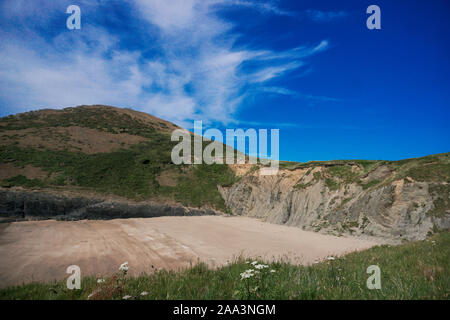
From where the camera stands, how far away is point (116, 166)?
38.9 meters

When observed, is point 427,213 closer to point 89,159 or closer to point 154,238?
point 154,238

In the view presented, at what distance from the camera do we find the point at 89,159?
38969 millimetres

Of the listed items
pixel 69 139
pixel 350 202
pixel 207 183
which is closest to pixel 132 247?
pixel 350 202

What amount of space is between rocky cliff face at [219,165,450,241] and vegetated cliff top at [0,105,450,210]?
2.66 feet

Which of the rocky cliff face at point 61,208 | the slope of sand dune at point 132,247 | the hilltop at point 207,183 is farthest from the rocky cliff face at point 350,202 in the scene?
the rocky cliff face at point 61,208

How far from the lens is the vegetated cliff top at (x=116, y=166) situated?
2632 centimetres

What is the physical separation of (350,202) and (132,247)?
759 inches

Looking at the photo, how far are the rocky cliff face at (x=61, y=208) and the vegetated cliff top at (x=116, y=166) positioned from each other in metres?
3.45

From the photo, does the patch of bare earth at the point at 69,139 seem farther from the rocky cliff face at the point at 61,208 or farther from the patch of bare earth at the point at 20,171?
the rocky cliff face at the point at 61,208

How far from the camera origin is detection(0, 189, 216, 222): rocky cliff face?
23.9 metres

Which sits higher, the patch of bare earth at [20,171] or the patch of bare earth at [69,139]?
the patch of bare earth at [69,139]

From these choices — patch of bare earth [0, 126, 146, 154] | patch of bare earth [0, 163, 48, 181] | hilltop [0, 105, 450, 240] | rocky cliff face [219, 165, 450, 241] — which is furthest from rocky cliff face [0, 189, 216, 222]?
patch of bare earth [0, 126, 146, 154]

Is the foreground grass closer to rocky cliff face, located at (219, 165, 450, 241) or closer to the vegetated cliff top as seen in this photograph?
rocky cliff face, located at (219, 165, 450, 241)
